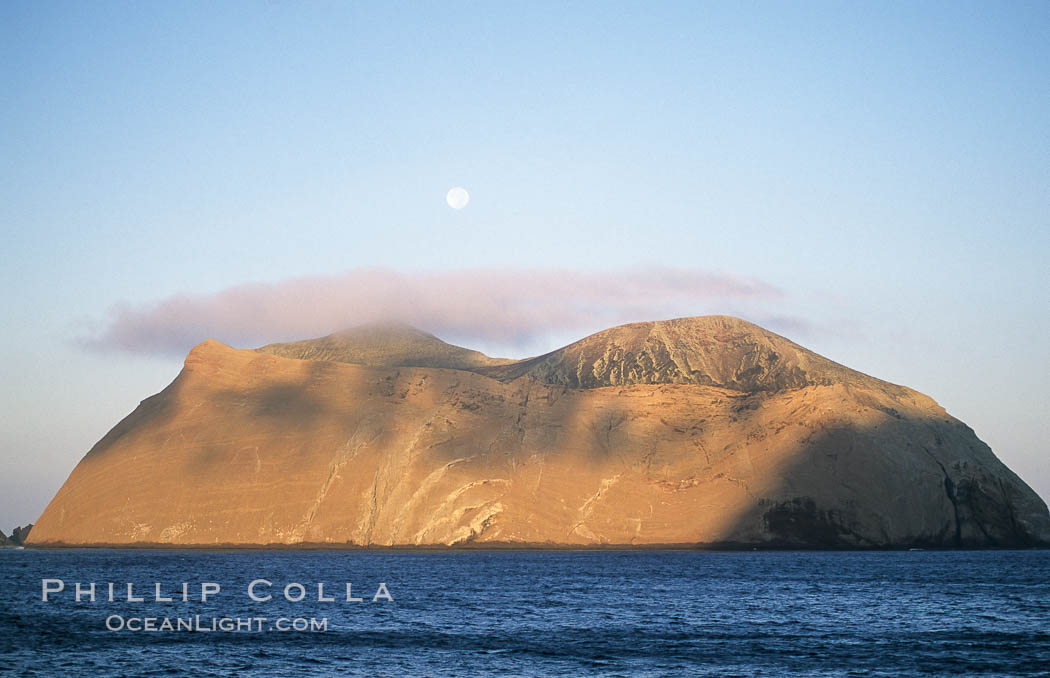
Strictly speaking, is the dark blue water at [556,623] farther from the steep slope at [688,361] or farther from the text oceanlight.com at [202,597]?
the steep slope at [688,361]

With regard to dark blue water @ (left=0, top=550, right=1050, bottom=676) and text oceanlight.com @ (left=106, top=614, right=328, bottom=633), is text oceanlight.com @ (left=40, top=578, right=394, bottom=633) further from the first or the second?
dark blue water @ (left=0, top=550, right=1050, bottom=676)

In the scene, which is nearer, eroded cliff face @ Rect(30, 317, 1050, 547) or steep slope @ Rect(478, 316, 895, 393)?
eroded cliff face @ Rect(30, 317, 1050, 547)

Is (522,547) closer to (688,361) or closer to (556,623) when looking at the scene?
(688,361)

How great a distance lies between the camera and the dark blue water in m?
42.6

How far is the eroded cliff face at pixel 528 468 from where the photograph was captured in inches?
5497

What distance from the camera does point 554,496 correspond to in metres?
141

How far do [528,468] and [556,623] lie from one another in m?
86.4

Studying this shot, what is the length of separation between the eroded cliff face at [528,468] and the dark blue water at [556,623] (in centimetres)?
3728

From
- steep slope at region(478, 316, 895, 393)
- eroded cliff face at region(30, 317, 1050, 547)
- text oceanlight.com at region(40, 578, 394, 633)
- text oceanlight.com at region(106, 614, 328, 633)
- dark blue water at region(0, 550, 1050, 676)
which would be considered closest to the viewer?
dark blue water at region(0, 550, 1050, 676)

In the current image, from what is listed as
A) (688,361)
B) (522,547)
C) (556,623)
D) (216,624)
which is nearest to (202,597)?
(216,624)

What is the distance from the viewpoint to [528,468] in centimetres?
14338

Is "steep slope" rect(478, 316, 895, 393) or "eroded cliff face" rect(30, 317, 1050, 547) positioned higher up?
"steep slope" rect(478, 316, 895, 393)

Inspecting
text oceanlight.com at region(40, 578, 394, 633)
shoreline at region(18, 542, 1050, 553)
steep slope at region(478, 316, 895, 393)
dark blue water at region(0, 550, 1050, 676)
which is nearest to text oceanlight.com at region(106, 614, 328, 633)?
text oceanlight.com at region(40, 578, 394, 633)

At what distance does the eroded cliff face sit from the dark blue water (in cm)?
3728
